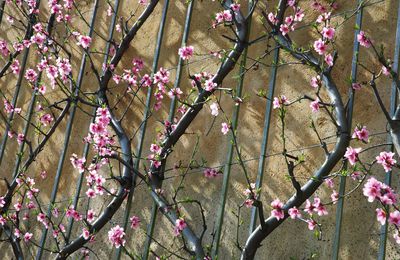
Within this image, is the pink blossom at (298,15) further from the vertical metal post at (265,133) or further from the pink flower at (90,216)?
the pink flower at (90,216)

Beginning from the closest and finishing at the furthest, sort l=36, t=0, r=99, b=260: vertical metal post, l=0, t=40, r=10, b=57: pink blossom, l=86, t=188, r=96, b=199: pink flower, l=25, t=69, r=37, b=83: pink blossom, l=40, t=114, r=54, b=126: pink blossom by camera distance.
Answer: l=86, t=188, r=96, b=199: pink flower
l=36, t=0, r=99, b=260: vertical metal post
l=40, t=114, r=54, b=126: pink blossom
l=25, t=69, r=37, b=83: pink blossom
l=0, t=40, r=10, b=57: pink blossom

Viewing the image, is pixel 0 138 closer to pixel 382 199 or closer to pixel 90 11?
pixel 90 11

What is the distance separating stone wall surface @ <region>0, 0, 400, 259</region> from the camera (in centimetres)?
285

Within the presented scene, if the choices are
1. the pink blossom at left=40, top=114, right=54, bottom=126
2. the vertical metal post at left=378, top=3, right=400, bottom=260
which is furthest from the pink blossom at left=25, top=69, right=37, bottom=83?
the vertical metal post at left=378, top=3, right=400, bottom=260

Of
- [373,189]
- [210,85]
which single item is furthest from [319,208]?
[210,85]

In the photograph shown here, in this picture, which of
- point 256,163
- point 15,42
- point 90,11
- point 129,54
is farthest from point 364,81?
point 15,42

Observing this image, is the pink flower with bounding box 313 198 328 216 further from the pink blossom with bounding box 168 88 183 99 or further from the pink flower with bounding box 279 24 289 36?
the pink blossom with bounding box 168 88 183 99

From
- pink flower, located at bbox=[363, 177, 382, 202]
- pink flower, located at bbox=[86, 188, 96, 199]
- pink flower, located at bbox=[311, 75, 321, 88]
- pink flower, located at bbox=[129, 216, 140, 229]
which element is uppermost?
pink flower, located at bbox=[311, 75, 321, 88]

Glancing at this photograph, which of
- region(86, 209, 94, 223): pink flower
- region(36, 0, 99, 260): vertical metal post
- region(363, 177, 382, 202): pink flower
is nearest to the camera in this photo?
region(363, 177, 382, 202): pink flower

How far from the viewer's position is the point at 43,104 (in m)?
4.57

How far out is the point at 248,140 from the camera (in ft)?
11.0

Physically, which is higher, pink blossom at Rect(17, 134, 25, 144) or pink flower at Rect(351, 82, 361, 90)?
pink blossom at Rect(17, 134, 25, 144)

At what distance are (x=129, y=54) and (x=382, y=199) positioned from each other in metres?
2.42

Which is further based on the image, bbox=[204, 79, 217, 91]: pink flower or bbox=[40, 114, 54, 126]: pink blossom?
bbox=[40, 114, 54, 126]: pink blossom
